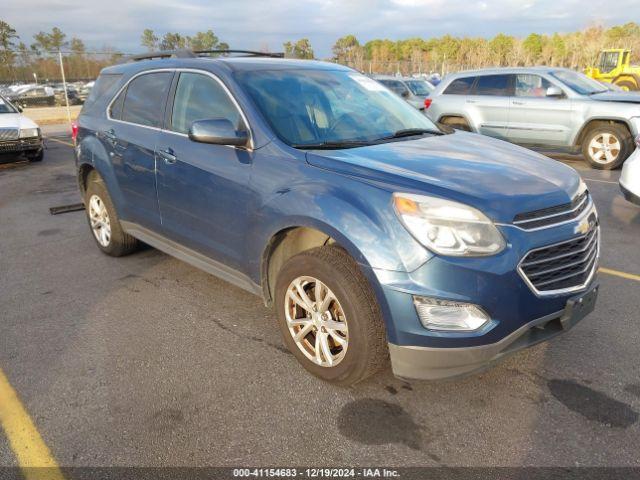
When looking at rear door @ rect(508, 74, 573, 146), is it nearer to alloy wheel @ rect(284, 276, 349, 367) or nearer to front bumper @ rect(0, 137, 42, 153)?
alloy wheel @ rect(284, 276, 349, 367)

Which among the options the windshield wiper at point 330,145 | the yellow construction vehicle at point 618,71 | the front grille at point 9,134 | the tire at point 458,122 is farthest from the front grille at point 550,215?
the yellow construction vehicle at point 618,71

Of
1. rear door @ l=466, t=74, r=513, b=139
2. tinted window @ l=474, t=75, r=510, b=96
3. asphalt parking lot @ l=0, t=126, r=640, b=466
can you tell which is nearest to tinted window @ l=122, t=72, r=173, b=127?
asphalt parking lot @ l=0, t=126, r=640, b=466

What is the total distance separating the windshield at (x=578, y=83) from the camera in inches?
Result: 392

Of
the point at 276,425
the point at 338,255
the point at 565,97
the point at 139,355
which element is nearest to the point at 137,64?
the point at 139,355

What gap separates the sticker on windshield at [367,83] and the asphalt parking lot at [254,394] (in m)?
1.92

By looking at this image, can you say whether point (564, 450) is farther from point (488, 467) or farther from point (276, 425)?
point (276, 425)

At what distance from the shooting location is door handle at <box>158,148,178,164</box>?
3716 mm

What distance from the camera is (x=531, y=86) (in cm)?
A: 1028

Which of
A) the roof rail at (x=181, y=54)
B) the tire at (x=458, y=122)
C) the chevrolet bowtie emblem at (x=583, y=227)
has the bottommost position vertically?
the tire at (x=458, y=122)

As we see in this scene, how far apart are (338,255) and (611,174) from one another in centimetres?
853

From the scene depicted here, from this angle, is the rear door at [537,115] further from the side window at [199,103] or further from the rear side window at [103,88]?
the side window at [199,103]

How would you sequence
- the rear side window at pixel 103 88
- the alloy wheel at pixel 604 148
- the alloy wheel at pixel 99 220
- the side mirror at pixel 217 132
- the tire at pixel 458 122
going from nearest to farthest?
the side mirror at pixel 217 132, the rear side window at pixel 103 88, the alloy wheel at pixel 99 220, the alloy wheel at pixel 604 148, the tire at pixel 458 122

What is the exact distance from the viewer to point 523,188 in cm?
268

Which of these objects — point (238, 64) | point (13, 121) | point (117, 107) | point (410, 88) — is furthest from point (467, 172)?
point (410, 88)
